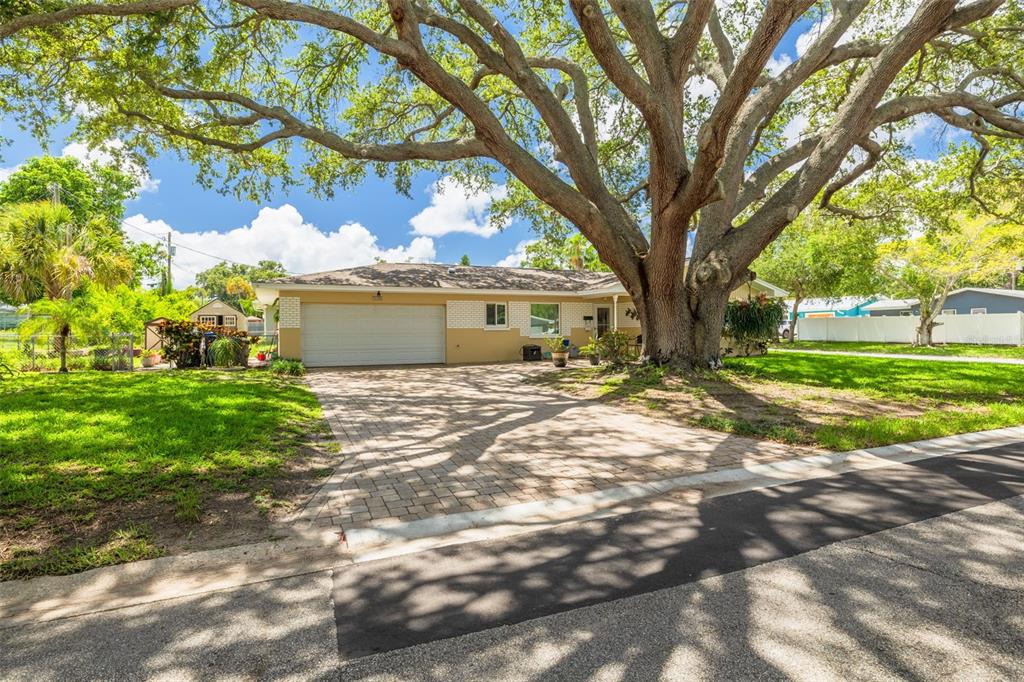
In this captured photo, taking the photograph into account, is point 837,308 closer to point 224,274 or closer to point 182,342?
point 182,342

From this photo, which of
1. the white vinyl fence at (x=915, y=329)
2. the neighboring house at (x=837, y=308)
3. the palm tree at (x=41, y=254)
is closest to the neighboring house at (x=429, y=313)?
the palm tree at (x=41, y=254)

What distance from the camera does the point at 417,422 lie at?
7617mm

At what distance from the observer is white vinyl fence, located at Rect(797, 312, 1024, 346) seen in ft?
79.7

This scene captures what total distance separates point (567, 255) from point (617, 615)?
119ft

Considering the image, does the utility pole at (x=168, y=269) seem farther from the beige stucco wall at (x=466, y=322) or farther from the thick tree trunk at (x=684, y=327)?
the thick tree trunk at (x=684, y=327)

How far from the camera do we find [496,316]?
19.0m

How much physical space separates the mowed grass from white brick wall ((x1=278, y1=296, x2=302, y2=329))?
1323 centimetres

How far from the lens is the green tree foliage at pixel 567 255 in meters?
32.9

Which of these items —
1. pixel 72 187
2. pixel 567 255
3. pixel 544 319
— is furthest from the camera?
pixel 567 255

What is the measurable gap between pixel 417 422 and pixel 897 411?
7737 mm

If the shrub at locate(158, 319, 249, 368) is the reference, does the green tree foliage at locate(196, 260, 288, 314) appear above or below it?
above

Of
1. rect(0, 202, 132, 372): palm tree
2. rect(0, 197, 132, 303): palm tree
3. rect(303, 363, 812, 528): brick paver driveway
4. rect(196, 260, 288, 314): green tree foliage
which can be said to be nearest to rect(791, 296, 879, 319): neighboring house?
rect(303, 363, 812, 528): brick paver driveway

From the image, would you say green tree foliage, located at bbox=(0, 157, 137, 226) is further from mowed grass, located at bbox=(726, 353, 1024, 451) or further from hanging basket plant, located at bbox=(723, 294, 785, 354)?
mowed grass, located at bbox=(726, 353, 1024, 451)

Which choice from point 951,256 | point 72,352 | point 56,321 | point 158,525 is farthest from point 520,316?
point 951,256
